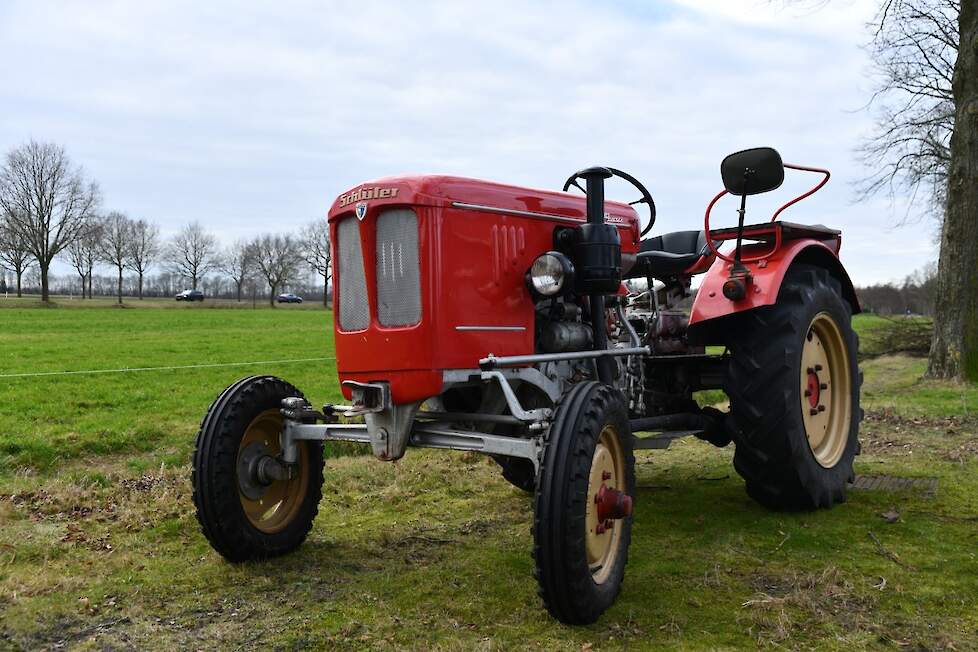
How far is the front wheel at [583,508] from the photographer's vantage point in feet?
9.37

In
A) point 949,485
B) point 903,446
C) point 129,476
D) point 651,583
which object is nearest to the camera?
point 651,583

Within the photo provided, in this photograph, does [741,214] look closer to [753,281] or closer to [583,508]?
[753,281]

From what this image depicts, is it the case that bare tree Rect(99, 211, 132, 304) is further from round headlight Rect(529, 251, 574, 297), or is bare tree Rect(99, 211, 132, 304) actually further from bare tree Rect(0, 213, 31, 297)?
round headlight Rect(529, 251, 574, 297)

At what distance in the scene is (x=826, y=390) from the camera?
4969mm

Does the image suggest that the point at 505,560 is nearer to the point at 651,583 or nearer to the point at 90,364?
the point at 651,583

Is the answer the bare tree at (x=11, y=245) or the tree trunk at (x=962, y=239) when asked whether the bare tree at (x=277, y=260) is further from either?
the tree trunk at (x=962, y=239)

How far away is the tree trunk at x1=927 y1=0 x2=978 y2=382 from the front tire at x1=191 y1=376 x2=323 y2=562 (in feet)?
29.7

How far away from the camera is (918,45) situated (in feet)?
45.5

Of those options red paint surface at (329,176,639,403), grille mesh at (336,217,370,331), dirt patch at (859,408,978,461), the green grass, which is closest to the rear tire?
red paint surface at (329,176,639,403)

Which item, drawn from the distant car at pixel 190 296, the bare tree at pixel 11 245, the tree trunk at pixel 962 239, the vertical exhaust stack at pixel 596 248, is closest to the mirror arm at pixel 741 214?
the vertical exhaust stack at pixel 596 248

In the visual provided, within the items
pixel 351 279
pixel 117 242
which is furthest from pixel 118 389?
pixel 117 242

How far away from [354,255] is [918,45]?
44.5 feet

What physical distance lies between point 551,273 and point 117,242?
62280 millimetres

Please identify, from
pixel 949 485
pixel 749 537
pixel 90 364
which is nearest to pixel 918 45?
pixel 949 485
